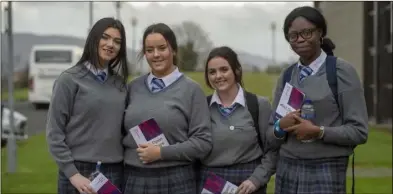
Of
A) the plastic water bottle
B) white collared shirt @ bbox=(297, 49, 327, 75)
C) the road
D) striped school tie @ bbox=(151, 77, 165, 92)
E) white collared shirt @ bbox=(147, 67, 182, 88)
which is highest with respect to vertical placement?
white collared shirt @ bbox=(297, 49, 327, 75)

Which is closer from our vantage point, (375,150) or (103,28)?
(103,28)

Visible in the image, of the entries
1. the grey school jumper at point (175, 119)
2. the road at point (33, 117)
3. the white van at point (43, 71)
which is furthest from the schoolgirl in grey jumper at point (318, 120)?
the white van at point (43, 71)

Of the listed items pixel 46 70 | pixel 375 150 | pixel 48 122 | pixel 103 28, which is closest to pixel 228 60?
pixel 103 28

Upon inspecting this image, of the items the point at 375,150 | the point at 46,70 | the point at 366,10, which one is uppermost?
the point at 366,10

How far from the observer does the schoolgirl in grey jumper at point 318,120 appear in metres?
2.81

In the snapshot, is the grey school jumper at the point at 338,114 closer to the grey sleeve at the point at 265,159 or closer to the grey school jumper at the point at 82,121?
the grey sleeve at the point at 265,159

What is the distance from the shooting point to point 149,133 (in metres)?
3.11

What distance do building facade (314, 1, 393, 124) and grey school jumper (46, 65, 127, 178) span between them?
54.1 feet

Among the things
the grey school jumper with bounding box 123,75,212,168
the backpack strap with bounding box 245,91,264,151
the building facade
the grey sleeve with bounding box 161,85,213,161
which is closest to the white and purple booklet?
the grey school jumper with bounding box 123,75,212,168

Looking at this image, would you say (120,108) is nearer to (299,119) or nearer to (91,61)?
(91,61)

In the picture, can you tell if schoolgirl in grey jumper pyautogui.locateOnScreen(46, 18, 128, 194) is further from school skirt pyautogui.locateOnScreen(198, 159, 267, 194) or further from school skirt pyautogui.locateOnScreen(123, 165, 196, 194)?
school skirt pyautogui.locateOnScreen(198, 159, 267, 194)

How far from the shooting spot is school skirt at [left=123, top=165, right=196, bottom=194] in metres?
3.19

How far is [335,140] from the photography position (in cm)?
281

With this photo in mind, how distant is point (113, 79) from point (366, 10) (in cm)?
1948
